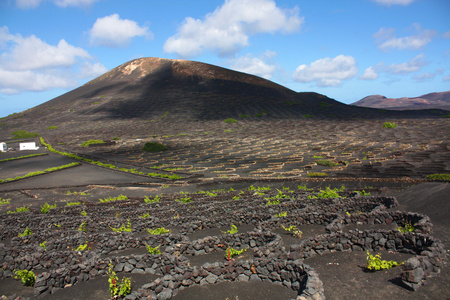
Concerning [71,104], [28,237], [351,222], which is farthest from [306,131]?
[71,104]

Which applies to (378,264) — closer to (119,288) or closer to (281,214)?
(281,214)

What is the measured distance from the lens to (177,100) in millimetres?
138625

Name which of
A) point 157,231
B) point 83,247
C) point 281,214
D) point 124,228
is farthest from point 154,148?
point 83,247

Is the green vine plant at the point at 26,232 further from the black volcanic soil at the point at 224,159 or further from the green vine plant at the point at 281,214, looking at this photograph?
the green vine plant at the point at 281,214

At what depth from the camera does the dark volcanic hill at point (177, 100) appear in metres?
124

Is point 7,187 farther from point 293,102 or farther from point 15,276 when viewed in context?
point 293,102

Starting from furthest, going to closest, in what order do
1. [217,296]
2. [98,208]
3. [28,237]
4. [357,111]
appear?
[357,111] → [98,208] → [28,237] → [217,296]

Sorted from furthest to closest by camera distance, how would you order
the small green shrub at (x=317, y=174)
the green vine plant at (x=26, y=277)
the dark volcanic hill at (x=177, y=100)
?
the dark volcanic hill at (x=177, y=100), the small green shrub at (x=317, y=174), the green vine plant at (x=26, y=277)

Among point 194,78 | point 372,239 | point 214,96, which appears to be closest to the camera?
point 372,239

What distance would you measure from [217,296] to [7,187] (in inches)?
1529

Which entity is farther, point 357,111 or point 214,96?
point 214,96

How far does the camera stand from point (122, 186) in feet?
Answer: 128

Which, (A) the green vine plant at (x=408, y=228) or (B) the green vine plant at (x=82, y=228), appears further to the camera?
(B) the green vine plant at (x=82, y=228)

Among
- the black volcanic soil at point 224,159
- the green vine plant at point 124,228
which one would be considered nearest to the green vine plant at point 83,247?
the black volcanic soil at point 224,159
